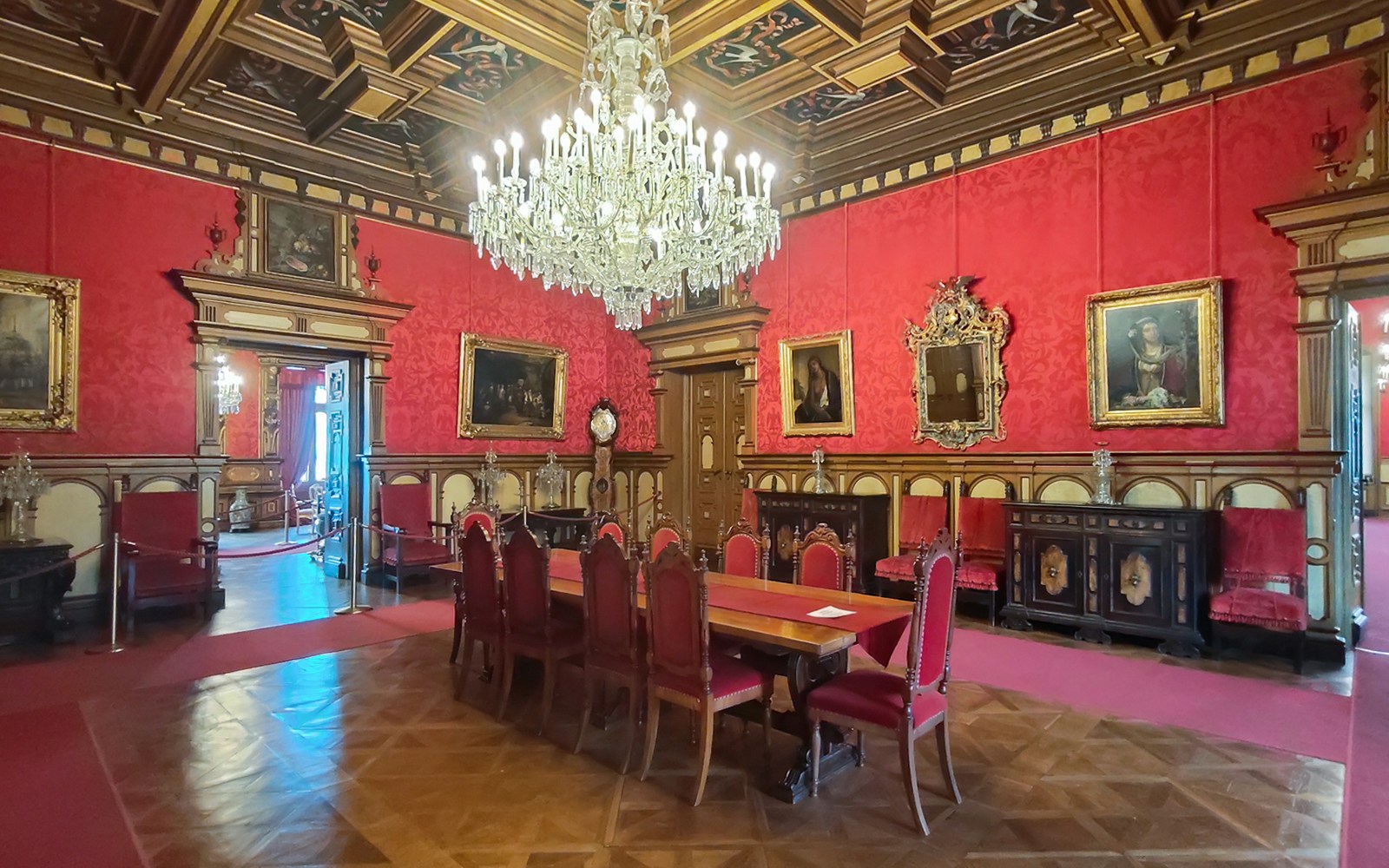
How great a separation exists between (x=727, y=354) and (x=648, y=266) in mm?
3831

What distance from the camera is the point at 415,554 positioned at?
7.52 m

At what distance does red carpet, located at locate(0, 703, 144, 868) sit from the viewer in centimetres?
254

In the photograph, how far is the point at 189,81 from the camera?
566 cm

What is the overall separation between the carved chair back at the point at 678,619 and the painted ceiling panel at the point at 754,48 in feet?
13.3

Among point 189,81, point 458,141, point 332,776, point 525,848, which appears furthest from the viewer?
point 458,141

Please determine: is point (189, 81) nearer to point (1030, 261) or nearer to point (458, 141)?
point (458, 141)

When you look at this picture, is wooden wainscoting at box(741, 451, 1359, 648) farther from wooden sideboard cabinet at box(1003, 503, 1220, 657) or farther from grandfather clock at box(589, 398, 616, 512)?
grandfather clock at box(589, 398, 616, 512)

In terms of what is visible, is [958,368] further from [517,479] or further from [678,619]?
[517,479]

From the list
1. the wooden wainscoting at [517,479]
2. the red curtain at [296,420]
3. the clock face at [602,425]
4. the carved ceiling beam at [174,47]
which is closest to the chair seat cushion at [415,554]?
the wooden wainscoting at [517,479]

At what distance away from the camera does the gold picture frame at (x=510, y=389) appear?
8469 millimetres

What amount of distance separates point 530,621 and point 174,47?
472cm

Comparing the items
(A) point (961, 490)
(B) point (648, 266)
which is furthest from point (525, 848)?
(A) point (961, 490)

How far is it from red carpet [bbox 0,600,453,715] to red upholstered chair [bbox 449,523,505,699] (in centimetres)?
148

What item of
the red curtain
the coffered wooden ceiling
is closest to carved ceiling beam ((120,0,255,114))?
the coffered wooden ceiling
